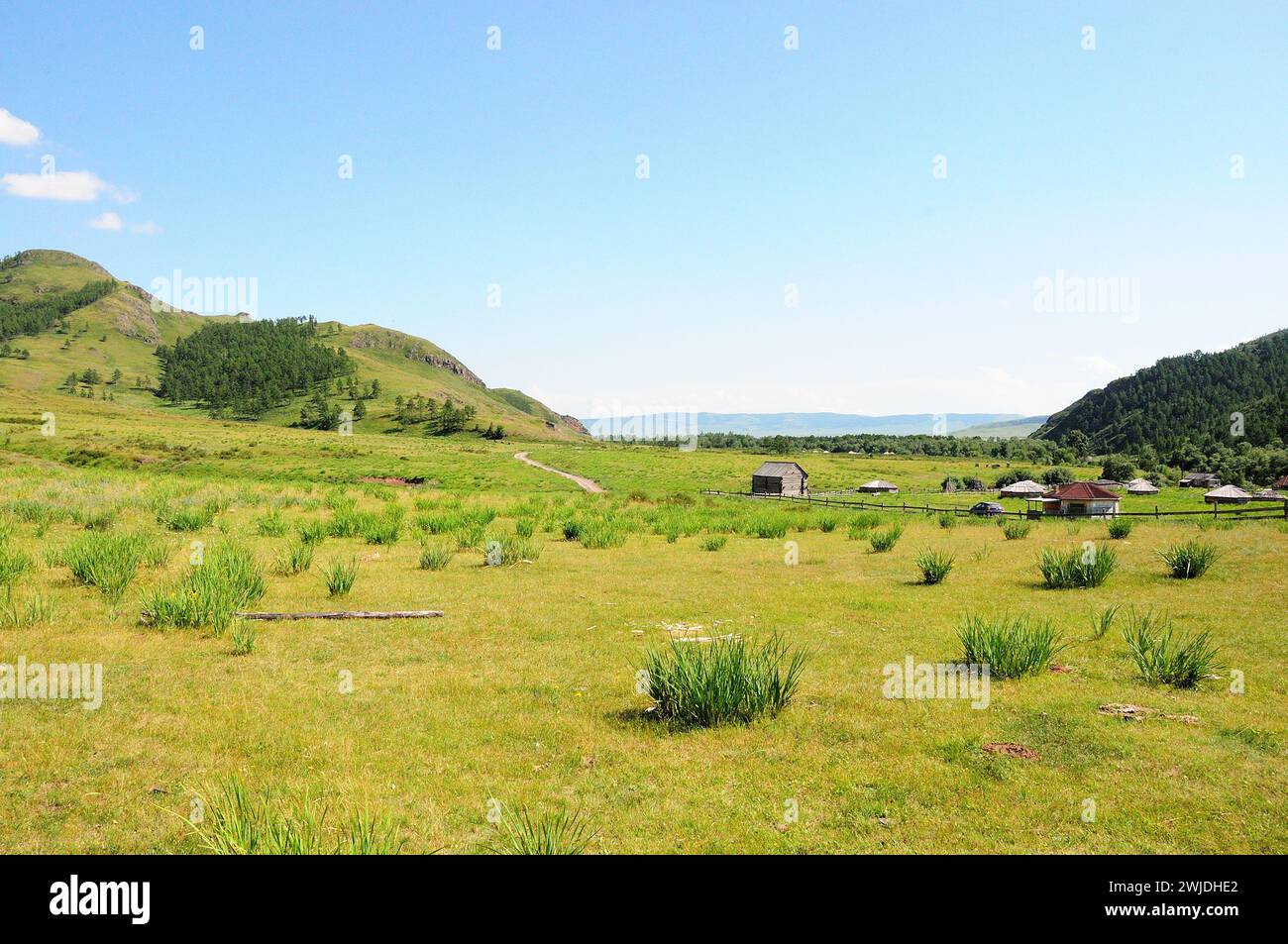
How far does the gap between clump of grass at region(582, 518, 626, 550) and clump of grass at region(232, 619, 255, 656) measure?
1572cm

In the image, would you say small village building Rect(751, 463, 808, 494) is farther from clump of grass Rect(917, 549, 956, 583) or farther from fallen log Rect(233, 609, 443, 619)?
fallen log Rect(233, 609, 443, 619)

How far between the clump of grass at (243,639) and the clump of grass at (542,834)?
7.85 metres

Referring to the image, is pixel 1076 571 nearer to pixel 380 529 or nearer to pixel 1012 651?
pixel 1012 651

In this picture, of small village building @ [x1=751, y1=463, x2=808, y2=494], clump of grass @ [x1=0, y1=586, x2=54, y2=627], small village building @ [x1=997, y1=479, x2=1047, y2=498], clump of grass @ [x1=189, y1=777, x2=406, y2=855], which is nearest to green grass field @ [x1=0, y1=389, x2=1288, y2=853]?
clump of grass @ [x1=0, y1=586, x2=54, y2=627]

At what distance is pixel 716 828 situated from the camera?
7020mm

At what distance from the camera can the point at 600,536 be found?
1128 inches

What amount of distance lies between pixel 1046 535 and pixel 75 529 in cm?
3918

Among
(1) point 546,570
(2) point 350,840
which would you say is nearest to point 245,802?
(2) point 350,840

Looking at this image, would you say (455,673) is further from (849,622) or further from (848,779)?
(849,622)

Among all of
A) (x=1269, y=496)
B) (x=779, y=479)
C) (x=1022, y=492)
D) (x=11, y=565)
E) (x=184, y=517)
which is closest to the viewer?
(x=11, y=565)

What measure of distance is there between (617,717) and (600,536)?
18.6 meters

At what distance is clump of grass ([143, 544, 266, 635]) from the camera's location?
44.4 feet
